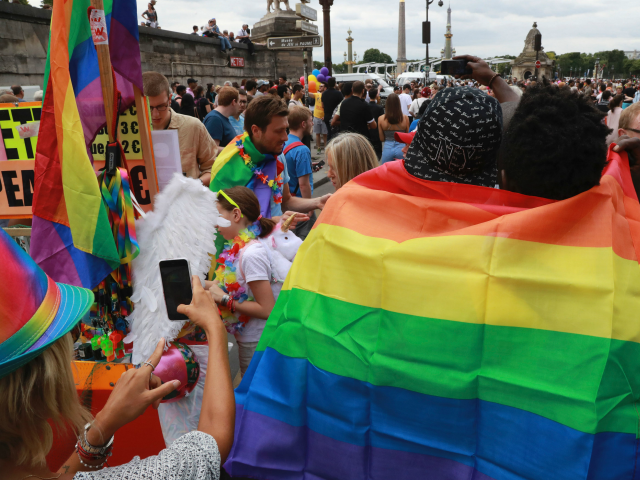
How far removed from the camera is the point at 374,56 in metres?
125

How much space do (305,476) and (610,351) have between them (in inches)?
35.5

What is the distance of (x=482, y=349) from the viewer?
1215mm

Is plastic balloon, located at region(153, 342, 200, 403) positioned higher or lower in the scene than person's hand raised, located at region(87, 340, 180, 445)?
lower

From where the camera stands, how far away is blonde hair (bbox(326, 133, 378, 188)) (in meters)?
3.63

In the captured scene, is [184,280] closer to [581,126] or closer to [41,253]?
[41,253]

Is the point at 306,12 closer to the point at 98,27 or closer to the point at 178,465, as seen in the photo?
the point at 98,27

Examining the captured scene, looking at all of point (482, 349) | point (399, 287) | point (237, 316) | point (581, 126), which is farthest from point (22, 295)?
point (237, 316)

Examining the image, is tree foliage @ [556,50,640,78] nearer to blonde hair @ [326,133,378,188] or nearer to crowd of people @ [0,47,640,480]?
blonde hair @ [326,133,378,188]

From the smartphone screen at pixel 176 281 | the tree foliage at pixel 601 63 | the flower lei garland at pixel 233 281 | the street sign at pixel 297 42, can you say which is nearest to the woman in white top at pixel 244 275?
the flower lei garland at pixel 233 281

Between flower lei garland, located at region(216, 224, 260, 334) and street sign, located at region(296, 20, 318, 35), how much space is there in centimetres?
2913

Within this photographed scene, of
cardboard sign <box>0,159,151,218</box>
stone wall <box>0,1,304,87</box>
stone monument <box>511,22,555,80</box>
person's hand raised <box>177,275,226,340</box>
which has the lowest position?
person's hand raised <box>177,275,226,340</box>

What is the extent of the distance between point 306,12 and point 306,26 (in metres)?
0.81

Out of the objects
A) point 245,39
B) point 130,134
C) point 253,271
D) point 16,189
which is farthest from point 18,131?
point 245,39

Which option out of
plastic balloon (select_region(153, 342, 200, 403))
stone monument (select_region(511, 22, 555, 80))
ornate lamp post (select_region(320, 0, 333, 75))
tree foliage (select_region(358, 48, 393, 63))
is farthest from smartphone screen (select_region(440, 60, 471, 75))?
tree foliage (select_region(358, 48, 393, 63))
